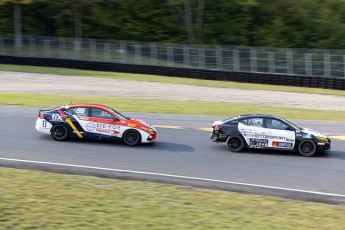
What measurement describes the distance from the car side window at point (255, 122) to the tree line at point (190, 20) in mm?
38451

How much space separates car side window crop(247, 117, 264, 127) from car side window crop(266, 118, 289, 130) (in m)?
0.17

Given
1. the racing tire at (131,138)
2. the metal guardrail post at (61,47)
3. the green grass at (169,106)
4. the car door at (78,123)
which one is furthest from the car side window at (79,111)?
the metal guardrail post at (61,47)

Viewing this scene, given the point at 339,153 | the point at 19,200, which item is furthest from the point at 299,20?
the point at 19,200

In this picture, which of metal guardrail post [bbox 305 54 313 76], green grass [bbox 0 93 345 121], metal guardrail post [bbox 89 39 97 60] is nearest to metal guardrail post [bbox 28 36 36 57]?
metal guardrail post [bbox 89 39 97 60]

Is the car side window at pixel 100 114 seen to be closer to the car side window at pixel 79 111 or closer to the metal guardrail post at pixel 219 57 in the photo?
the car side window at pixel 79 111

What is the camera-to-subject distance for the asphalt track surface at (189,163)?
13.9 meters

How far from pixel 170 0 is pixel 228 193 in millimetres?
45060

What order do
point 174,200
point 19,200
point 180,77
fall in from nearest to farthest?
1. point 19,200
2. point 174,200
3. point 180,77

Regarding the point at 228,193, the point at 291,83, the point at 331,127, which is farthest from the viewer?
the point at 291,83

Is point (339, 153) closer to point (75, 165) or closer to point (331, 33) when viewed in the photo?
point (75, 165)

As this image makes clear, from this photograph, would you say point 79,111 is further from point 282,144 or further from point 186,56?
point 186,56

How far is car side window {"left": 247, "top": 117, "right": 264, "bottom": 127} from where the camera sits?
17812 mm

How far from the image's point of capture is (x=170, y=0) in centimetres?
5625

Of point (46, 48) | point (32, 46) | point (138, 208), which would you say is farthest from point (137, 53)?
point (138, 208)
